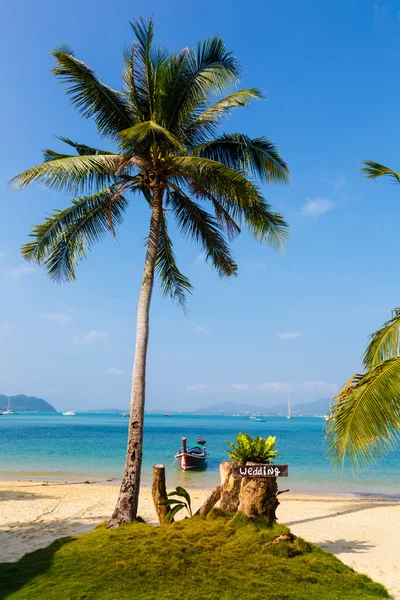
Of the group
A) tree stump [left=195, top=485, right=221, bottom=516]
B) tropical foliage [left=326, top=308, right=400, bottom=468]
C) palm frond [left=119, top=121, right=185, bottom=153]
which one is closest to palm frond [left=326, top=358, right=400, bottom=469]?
tropical foliage [left=326, top=308, right=400, bottom=468]

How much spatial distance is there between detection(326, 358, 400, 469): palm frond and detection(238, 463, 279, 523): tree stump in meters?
1.39

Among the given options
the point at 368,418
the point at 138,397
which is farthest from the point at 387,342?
the point at 138,397

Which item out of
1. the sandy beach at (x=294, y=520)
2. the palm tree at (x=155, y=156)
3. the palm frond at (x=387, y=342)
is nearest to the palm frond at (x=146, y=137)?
the palm tree at (x=155, y=156)

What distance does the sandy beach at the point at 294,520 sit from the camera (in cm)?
812

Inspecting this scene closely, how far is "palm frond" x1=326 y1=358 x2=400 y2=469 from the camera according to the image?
6.09 meters

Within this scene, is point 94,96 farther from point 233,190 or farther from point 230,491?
point 230,491

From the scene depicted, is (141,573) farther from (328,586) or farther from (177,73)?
(177,73)

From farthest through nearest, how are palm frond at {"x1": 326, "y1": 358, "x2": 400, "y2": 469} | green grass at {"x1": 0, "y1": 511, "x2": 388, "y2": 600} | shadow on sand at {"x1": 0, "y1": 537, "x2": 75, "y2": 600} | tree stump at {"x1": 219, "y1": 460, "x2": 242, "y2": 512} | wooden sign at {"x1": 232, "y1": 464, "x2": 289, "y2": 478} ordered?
tree stump at {"x1": 219, "y1": 460, "x2": 242, "y2": 512} → wooden sign at {"x1": 232, "y1": 464, "x2": 289, "y2": 478} → palm frond at {"x1": 326, "y1": 358, "x2": 400, "y2": 469} → shadow on sand at {"x1": 0, "y1": 537, "x2": 75, "y2": 600} → green grass at {"x1": 0, "y1": 511, "x2": 388, "y2": 600}

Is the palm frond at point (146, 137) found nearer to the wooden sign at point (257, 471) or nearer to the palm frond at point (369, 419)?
the palm frond at point (369, 419)

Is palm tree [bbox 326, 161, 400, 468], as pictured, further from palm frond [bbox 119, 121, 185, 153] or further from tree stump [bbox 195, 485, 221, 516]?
palm frond [bbox 119, 121, 185, 153]

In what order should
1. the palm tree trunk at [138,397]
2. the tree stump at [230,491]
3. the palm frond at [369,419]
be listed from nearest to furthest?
the palm frond at [369,419] < the tree stump at [230,491] < the palm tree trunk at [138,397]

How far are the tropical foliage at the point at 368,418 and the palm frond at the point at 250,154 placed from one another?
565 centimetres

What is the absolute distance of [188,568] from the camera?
19.5 feet

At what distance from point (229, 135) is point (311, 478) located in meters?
21.6
